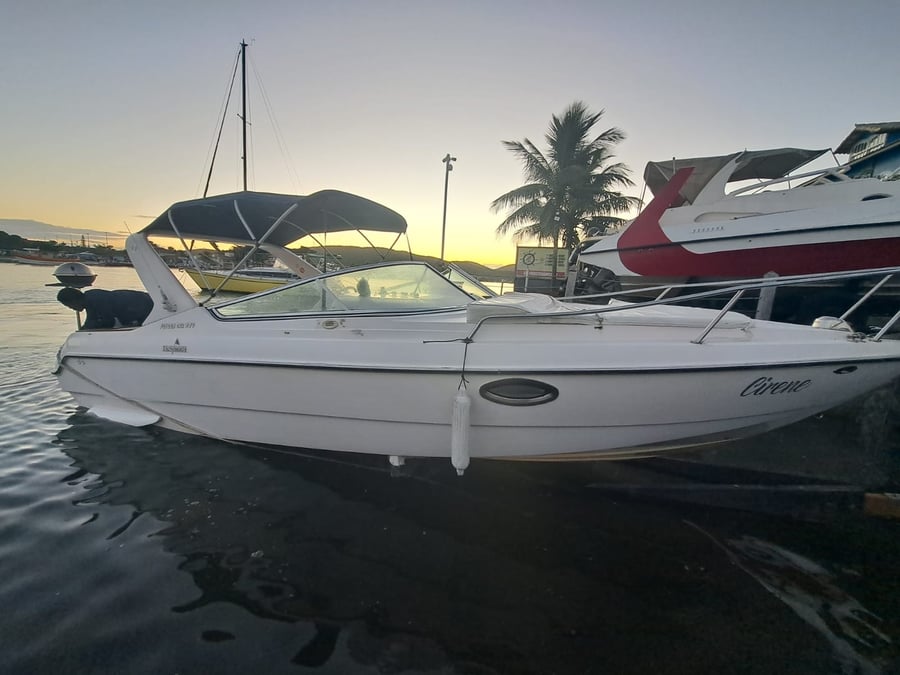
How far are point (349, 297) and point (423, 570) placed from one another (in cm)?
204

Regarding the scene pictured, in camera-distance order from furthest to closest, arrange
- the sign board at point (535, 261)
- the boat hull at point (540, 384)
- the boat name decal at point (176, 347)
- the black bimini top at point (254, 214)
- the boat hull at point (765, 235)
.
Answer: the sign board at point (535, 261) → the boat hull at point (765, 235) → the black bimini top at point (254, 214) → the boat name decal at point (176, 347) → the boat hull at point (540, 384)

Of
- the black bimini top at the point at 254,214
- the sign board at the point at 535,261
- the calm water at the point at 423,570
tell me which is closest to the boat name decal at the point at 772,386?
the calm water at the point at 423,570

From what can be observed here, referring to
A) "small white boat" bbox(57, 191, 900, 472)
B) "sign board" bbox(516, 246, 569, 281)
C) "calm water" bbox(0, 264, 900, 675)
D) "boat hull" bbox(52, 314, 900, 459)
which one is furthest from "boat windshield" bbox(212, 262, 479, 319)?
"sign board" bbox(516, 246, 569, 281)

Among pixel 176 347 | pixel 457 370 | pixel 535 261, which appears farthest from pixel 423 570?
pixel 535 261

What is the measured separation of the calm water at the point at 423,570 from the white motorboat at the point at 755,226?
9.10 ft

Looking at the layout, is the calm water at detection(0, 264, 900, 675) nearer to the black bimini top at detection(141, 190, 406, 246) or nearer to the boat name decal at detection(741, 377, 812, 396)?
the boat name decal at detection(741, 377, 812, 396)

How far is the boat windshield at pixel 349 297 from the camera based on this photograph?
127 inches

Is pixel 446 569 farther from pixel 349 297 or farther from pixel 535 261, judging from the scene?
pixel 535 261

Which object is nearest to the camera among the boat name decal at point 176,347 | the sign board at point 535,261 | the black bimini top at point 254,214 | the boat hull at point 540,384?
the boat hull at point 540,384

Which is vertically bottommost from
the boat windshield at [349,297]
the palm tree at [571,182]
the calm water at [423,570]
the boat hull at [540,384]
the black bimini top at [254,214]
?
the calm water at [423,570]

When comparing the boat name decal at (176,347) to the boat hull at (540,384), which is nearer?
the boat hull at (540,384)

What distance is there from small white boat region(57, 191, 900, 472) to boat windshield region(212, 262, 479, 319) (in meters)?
0.01

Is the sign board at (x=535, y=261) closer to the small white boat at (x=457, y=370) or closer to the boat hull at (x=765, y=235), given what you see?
the boat hull at (x=765, y=235)

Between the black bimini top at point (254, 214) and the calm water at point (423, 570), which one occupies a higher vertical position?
the black bimini top at point (254, 214)
